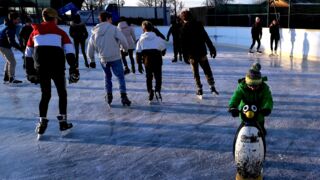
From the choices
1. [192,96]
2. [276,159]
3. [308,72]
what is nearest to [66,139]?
[276,159]

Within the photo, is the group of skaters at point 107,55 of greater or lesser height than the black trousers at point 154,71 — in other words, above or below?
above

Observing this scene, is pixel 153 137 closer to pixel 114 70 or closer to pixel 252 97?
pixel 252 97

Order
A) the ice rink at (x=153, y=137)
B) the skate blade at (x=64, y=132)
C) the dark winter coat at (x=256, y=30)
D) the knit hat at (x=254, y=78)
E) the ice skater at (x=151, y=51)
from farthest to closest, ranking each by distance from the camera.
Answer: the dark winter coat at (x=256, y=30) → the ice skater at (x=151, y=51) → the skate blade at (x=64, y=132) → the ice rink at (x=153, y=137) → the knit hat at (x=254, y=78)

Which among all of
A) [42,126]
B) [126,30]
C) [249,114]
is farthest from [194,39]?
[249,114]

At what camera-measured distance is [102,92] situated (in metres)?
8.30

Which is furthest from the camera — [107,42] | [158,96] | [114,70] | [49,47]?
[158,96]

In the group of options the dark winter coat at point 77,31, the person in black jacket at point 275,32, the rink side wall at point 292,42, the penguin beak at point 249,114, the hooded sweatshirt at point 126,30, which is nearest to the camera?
the penguin beak at point 249,114

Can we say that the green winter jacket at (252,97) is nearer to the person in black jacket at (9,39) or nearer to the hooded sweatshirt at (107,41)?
the hooded sweatshirt at (107,41)

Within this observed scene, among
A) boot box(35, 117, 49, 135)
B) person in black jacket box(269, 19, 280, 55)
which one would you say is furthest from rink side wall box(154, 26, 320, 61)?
boot box(35, 117, 49, 135)

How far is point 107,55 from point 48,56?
1595 mm

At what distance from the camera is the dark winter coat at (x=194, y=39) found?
22.7 ft

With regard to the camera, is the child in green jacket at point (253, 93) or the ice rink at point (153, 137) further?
the ice rink at point (153, 137)

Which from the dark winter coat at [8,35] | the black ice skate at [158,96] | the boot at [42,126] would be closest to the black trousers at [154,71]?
the black ice skate at [158,96]

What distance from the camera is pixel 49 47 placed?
4895 mm
